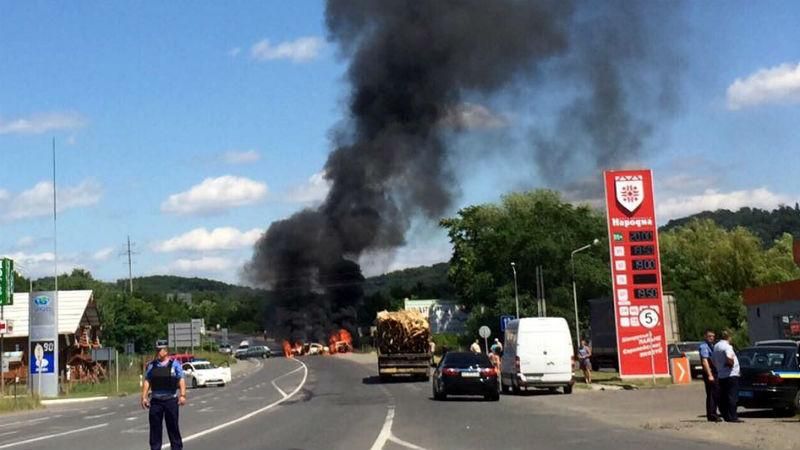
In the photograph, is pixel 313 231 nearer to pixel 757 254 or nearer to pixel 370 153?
pixel 370 153

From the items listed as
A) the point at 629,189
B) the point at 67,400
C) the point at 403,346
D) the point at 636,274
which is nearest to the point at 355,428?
the point at 636,274

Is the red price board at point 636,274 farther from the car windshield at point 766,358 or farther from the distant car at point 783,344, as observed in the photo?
the car windshield at point 766,358

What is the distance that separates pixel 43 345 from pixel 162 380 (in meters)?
36.6

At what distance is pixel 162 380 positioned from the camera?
1372cm

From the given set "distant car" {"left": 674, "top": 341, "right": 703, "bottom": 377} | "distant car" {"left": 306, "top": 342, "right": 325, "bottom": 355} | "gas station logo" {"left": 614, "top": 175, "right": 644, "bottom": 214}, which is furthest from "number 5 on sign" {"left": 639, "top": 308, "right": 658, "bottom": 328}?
"distant car" {"left": 306, "top": 342, "right": 325, "bottom": 355}

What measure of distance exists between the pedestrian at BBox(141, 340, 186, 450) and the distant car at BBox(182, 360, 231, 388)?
40.2m

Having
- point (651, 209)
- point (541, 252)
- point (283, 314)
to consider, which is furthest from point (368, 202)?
point (651, 209)

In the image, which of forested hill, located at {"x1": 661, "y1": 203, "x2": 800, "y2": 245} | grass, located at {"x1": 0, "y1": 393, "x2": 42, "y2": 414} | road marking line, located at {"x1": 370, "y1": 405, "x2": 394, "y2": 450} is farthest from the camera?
forested hill, located at {"x1": 661, "y1": 203, "x2": 800, "y2": 245}

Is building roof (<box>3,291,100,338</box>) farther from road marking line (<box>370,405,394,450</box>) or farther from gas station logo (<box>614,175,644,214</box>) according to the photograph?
road marking line (<box>370,405,394,450</box>)

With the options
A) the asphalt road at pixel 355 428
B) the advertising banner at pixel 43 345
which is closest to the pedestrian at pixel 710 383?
the asphalt road at pixel 355 428

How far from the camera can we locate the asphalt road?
16.1 meters

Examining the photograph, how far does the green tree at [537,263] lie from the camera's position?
81875 mm

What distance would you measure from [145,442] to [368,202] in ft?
227

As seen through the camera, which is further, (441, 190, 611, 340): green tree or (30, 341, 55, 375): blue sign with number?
(441, 190, 611, 340): green tree
